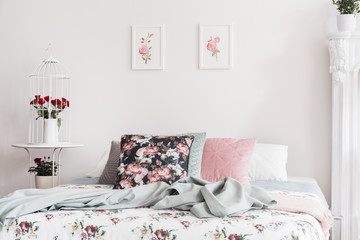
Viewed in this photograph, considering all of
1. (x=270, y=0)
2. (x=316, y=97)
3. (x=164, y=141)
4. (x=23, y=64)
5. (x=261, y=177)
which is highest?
(x=270, y=0)

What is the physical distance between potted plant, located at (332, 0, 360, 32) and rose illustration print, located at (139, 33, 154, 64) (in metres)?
1.67

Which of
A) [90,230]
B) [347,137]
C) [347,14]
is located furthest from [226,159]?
[347,14]

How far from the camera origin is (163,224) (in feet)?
7.61

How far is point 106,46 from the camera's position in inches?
179

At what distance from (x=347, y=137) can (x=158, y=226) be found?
2.23 metres

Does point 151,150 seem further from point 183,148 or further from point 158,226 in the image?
point 158,226

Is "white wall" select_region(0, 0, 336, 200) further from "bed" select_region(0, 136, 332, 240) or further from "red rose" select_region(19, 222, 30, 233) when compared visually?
"red rose" select_region(19, 222, 30, 233)

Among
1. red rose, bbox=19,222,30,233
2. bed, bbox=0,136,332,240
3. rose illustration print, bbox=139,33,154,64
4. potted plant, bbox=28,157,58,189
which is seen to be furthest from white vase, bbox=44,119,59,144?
red rose, bbox=19,222,30,233

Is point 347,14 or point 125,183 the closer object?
point 125,183

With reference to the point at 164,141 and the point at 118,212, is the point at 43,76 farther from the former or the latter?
the point at 118,212

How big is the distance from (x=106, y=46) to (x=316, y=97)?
78.3 inches

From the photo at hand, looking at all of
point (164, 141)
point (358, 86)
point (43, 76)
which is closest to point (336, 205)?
point (358, 86)

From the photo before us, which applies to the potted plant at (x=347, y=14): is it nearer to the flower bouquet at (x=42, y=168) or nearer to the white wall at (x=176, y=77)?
the white wall at (x=176, y=77)

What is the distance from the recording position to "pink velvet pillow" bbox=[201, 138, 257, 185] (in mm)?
3420
